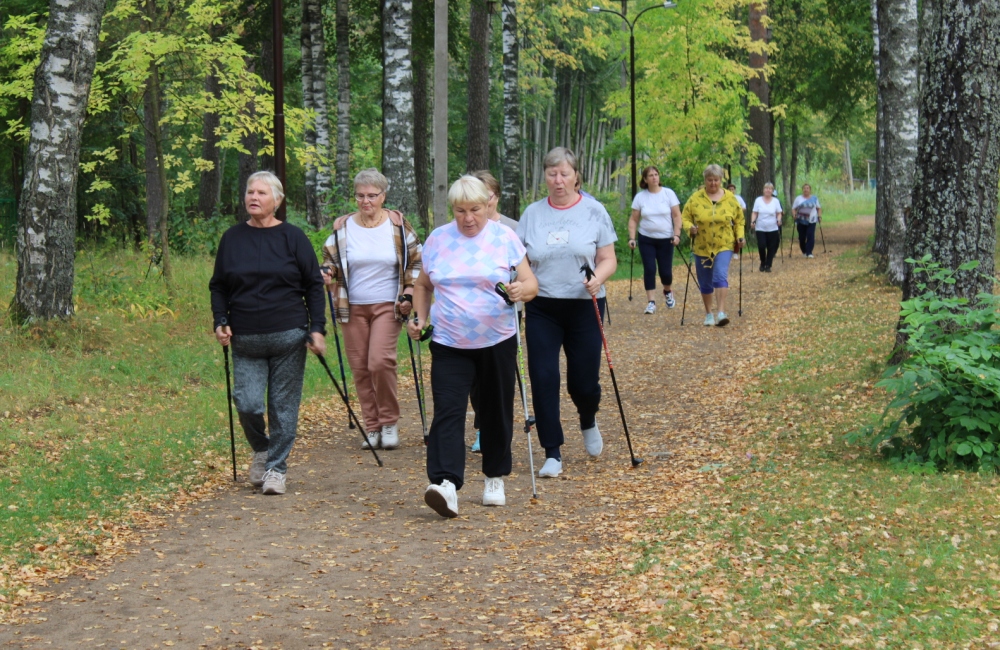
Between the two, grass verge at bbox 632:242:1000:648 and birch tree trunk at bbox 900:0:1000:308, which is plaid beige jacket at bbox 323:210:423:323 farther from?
birch tree trunk at bbox 900:0:1000:308

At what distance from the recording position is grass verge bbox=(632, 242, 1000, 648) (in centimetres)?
512

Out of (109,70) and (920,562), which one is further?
(109,70)

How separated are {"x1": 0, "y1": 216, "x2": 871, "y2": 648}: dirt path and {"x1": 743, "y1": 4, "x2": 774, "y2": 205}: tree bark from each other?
2897cm

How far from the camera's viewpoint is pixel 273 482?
820 centimetres

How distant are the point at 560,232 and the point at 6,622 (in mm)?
4444

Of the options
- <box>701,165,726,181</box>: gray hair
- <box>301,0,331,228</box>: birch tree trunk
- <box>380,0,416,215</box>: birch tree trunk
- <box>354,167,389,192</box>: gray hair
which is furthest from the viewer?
<box>301,0,331,228</box>: birch tree trunk

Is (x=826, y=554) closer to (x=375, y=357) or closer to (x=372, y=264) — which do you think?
(x=375, y=357)

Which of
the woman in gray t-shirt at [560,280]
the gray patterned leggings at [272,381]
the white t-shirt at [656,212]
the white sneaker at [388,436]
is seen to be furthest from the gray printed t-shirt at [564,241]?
the white t-shirt at [656,212]

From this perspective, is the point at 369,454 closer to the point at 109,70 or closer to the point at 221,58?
the point at 221,58

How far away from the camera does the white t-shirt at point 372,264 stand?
9406 mm

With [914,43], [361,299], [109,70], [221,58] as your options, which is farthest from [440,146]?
[361,299]

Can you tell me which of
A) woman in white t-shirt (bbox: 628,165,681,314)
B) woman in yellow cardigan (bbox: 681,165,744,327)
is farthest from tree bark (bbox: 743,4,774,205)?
woman in yellow cardigan (bbox: 681,165,744,327)

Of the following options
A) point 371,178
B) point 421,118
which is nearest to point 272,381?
point 371,178

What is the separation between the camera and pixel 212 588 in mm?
6055
